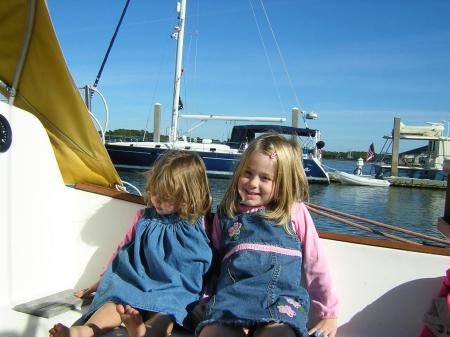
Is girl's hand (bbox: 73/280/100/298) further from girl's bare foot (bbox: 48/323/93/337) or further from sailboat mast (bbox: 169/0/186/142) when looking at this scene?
sailboat mast (bbox: 169/0/186/142)

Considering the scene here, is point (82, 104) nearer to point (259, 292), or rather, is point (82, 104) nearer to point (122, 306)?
point (122, 306)

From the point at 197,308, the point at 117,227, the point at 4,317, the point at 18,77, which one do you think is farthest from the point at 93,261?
the point at 18,77

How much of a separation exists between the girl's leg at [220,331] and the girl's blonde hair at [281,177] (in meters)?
0.49

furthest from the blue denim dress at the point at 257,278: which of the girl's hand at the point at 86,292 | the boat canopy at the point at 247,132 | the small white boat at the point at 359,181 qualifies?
the small white boat at the point at 359,181

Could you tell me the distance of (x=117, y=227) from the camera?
253 cm

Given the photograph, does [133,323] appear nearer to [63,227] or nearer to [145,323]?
[145,323]

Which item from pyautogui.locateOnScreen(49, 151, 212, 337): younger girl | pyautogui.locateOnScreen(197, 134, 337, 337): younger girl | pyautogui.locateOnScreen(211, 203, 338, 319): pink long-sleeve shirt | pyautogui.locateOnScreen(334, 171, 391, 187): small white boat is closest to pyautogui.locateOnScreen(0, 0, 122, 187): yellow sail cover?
pyautogui.locateOnScreen(49, 151, 212, 337): younger girl

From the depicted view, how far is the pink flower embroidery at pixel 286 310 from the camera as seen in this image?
5.65ft

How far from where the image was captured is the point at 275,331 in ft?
5.45

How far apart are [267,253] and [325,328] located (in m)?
0.39

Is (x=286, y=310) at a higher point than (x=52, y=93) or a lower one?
lower

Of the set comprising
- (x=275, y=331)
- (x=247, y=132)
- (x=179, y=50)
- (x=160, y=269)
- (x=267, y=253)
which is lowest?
(x=275, y=331)

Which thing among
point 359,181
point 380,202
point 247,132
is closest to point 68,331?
point 380,202

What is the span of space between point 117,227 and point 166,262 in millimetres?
620
